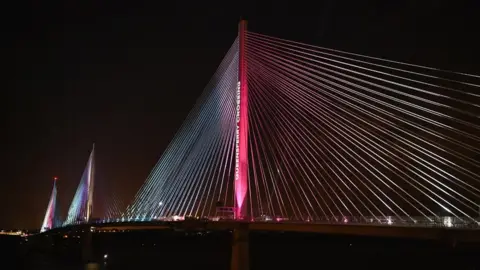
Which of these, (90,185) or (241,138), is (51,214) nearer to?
(90,185)

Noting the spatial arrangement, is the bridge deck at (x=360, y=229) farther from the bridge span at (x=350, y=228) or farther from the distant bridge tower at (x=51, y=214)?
the distant bridge tower at (x=51, y=214)

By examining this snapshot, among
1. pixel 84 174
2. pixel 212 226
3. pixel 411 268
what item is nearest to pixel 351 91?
pixel 212 226

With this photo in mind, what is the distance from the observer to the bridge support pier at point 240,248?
23.5m

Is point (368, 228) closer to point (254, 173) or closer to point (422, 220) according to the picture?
point (422, 220)

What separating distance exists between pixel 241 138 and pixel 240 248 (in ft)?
16.0

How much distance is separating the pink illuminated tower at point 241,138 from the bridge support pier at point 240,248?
0.75 meters

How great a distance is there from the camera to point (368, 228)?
55.1ft

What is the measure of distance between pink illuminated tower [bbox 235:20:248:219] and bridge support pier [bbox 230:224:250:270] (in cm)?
75

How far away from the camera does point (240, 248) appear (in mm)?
23719

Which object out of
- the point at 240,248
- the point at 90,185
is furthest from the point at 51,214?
the point at 240,248

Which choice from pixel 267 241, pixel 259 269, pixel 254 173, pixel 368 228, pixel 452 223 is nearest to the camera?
pixel 452 223

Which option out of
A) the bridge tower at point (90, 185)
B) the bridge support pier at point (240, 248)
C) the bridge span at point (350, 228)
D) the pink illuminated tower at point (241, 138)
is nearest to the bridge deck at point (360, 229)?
the bridge span at point (350, 228)

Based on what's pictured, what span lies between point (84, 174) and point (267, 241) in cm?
3223

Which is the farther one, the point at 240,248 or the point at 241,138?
the point at 240,248
